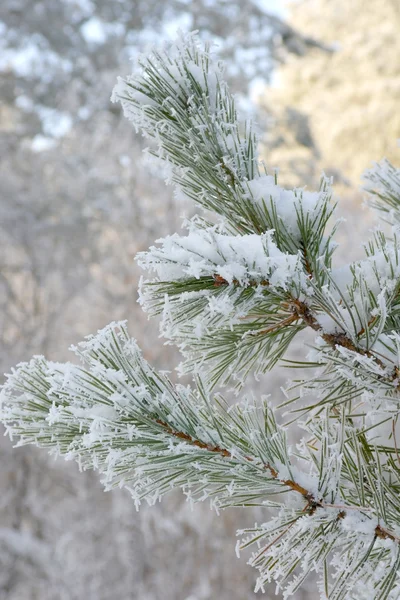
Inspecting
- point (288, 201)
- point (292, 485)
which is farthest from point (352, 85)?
point (292, 485)

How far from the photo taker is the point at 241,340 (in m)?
0.97

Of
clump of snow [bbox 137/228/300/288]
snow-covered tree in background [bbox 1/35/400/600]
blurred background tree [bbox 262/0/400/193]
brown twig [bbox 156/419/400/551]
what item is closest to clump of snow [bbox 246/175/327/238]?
snow-covered tree in background [bbox 1/35/400/600]

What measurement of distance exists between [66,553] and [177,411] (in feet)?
14.6

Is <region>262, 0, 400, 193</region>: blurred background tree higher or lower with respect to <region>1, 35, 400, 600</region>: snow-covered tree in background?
higher

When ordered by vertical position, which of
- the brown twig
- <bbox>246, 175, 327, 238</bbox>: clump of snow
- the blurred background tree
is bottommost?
the brown twig

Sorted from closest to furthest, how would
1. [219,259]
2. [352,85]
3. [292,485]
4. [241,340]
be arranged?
[219,259]
[292,485]
[241,340]
[352,85]

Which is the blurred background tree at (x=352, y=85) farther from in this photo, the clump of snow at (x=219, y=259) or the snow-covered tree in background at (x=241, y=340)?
the clump of snow at (x=219, y=259)

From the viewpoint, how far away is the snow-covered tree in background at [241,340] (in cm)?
75

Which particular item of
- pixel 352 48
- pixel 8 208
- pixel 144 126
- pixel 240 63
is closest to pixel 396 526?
pixel 144 126

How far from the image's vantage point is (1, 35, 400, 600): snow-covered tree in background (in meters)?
0.75

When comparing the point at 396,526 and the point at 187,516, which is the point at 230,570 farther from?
the point at 396,526

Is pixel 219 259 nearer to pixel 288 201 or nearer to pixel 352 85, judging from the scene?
pixel 288 201

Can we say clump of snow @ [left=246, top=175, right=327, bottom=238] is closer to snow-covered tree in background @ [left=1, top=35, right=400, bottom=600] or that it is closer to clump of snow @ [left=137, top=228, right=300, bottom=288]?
snow-covered tree in background @ [left=1, top=35, right=400, bottom=600]

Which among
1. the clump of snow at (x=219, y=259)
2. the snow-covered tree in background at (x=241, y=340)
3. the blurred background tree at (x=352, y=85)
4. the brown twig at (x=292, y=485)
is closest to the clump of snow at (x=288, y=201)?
the snow-covered tree in background at (x=241, y=340)
